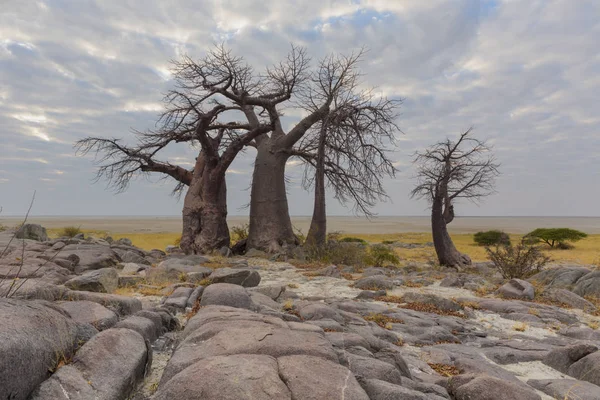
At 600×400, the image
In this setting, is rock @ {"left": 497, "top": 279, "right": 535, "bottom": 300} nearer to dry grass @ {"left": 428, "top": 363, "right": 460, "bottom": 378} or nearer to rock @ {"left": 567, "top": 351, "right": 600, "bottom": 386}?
rock @ {"left": 567, "top": 351, "right": 600, "bottom": 386}

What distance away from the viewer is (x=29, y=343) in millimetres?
2516

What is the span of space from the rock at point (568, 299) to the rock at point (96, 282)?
799 centimetres

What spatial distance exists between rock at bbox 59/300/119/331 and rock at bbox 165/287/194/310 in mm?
1324

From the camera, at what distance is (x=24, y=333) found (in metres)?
2.56

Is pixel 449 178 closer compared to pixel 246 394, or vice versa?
pixel 246 394

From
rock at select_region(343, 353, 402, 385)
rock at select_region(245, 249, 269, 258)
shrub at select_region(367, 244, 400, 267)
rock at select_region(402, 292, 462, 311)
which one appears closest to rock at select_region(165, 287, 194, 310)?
rock at select_region(343, 353, 402, 385)

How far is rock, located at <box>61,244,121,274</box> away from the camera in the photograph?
839cm

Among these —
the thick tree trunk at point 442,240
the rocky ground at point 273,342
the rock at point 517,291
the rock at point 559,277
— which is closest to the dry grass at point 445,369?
the rocky ground at point 273,342

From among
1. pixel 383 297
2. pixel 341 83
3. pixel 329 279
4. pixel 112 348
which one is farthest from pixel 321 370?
pixel 341 83

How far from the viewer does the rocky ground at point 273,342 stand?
2430 millimetres

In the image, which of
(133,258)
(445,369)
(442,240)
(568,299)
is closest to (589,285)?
(568,299)

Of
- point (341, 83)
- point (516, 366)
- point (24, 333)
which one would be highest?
point (341, 83)

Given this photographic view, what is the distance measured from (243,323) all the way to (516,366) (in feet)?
10.1

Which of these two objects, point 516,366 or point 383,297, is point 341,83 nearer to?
point 383,297
